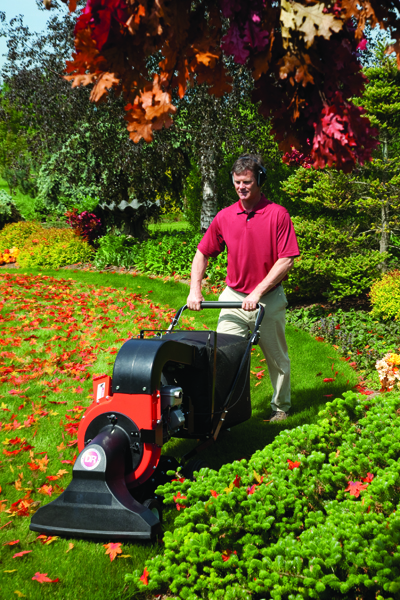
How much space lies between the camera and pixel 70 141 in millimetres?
12383

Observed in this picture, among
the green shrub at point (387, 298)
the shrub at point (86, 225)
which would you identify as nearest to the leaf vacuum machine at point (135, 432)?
the green shrub at point (387, 298)

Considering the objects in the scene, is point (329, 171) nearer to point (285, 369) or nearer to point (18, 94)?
point (285, 369)

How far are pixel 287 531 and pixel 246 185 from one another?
7.66ft

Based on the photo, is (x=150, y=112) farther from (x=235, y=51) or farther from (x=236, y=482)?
(x=236, y=482)

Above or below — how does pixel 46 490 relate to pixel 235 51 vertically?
below

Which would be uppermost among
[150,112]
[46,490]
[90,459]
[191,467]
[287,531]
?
[150,112]

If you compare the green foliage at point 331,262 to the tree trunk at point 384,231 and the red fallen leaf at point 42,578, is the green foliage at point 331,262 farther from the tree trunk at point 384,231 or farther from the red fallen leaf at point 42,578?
the red fallen leaf at point 42,578

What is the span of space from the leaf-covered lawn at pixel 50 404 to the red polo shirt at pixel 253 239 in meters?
1.82

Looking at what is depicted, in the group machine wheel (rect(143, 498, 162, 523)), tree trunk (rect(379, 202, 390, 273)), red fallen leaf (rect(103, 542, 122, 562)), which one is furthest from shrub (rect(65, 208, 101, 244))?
red fallen leaf (rect(103, 542, 122, 562))

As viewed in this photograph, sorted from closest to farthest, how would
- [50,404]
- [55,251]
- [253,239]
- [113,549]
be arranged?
Result: [113,549] → [253,239] → [50,404] → [55,251]

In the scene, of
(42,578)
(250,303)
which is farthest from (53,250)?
(42,578)

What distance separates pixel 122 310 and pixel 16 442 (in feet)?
14.0

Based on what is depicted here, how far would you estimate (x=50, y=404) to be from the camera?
15.1ft

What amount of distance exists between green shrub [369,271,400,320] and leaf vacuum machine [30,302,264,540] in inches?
136
